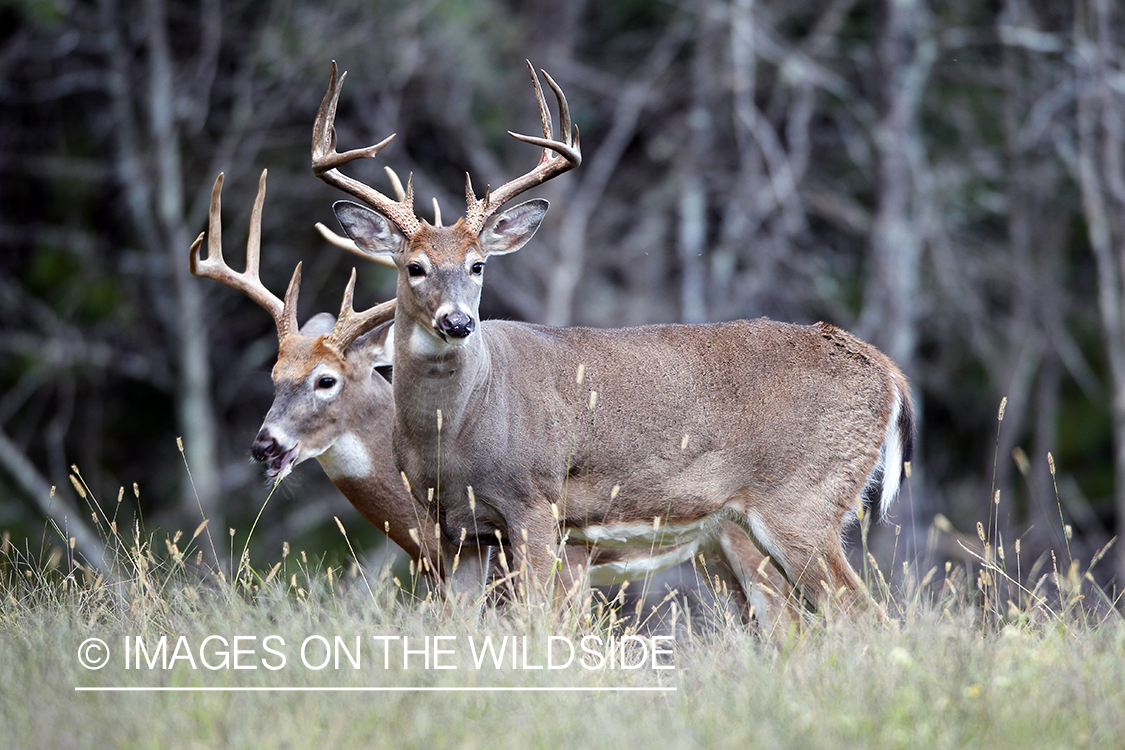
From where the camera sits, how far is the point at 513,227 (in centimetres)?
606

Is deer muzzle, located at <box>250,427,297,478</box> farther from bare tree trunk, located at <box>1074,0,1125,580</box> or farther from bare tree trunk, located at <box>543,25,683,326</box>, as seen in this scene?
bare tree trunk, located at <box>1074,0,1125,580</box>

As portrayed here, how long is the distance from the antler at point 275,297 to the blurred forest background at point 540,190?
5817 mm

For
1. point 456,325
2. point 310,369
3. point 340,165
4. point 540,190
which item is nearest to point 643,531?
point 456,325

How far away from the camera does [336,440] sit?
21.2 feet

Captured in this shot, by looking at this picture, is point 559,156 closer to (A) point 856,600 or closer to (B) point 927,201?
(A) point 856,600

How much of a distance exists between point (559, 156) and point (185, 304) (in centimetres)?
857

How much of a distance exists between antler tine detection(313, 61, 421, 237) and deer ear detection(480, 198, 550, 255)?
1.21 ft

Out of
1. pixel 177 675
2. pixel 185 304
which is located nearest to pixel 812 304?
pixel 185 304

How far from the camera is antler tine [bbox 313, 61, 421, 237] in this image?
5.74 m

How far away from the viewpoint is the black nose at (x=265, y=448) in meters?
6.08

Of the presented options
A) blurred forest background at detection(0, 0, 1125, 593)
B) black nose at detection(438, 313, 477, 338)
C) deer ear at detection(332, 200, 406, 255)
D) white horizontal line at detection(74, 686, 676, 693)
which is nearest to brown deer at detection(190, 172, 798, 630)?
deer ear at detection(332, 200, 406, 255)

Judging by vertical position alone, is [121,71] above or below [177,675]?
above

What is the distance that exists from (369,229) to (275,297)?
1131mm

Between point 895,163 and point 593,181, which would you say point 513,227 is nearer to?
point 895,163
